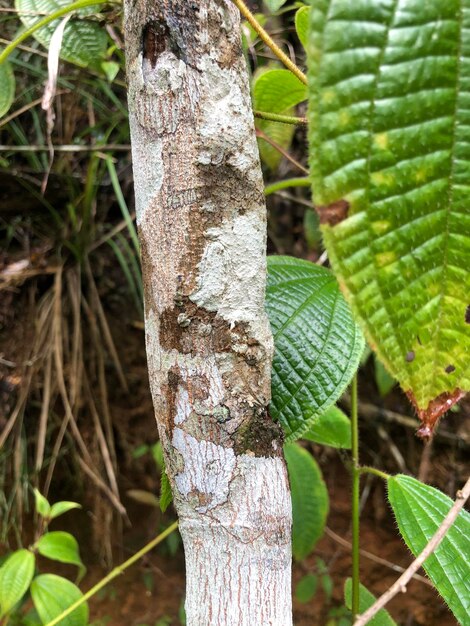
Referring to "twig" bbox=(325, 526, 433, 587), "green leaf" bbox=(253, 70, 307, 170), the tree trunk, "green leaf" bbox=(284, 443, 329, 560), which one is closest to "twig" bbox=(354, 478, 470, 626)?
the tree trunk

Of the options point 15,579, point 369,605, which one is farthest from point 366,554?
point 15,579

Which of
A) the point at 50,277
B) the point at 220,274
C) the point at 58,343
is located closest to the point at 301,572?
the point at 58,343

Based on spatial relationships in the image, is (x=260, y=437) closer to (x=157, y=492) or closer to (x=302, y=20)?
(x=302, y=20)

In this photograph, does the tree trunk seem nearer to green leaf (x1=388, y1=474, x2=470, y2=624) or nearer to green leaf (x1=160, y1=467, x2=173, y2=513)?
green leaf (x1=160, y1=467, x2=173, y2=513)

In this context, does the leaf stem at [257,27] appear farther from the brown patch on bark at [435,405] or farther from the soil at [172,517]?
the soil at [172,517]

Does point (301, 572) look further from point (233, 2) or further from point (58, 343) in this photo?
point (233, 2)

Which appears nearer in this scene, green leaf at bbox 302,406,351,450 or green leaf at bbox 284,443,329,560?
green leaf at bbox 302,406,351,450

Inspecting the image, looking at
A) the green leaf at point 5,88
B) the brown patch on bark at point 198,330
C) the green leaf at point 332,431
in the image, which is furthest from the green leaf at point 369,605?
the green leaf at point 5,88

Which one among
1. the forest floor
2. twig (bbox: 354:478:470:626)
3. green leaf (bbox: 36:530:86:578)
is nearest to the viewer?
twig (bbox: 354:478:470:626)
